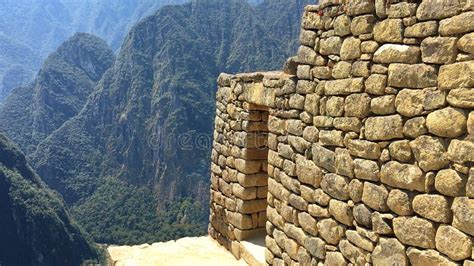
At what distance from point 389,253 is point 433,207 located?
0.46 metres

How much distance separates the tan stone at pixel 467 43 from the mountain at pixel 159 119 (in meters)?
64.7

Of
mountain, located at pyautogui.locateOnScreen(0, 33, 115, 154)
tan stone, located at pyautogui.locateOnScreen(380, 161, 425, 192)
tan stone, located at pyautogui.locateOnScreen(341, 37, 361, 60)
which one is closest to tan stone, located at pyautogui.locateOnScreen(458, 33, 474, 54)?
tan stone, located at pyautogui.locateOnScreen(380, 161, 425, 192)

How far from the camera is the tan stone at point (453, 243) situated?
2.58m

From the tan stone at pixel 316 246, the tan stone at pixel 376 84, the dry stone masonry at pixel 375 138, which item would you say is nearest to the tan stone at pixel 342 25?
the dry stone masonry at pixel 375 138

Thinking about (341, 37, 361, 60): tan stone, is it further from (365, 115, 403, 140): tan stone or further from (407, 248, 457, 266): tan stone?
(407, 248, 457, 266): tan stone

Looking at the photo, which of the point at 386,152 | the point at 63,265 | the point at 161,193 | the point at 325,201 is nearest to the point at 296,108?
the point at 325,201

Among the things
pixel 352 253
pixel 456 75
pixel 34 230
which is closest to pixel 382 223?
pixel 352 253

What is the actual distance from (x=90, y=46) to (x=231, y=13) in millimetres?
35835

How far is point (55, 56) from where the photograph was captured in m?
114

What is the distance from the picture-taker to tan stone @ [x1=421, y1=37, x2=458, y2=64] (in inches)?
105

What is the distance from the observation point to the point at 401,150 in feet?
9.70

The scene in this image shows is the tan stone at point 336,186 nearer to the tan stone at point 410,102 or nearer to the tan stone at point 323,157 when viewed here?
the tan stone at point 323,157

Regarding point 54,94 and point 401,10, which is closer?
point 401,10

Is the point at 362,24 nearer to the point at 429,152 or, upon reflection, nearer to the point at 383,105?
the point at 383,105
